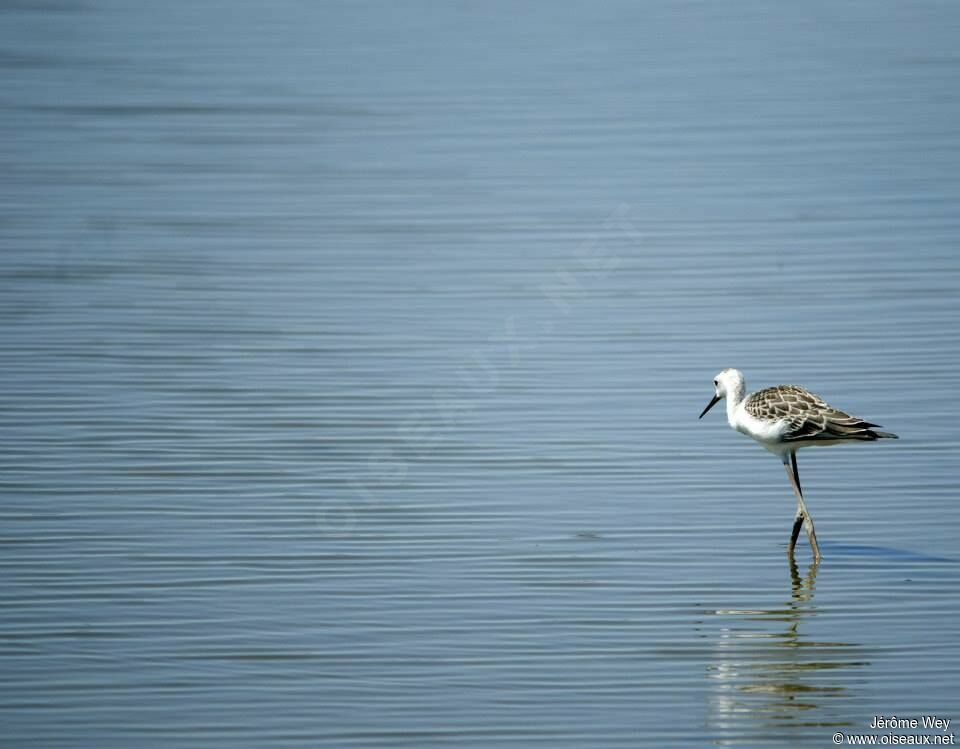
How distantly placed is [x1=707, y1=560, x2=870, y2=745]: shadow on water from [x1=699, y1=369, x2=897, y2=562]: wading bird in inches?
41.6

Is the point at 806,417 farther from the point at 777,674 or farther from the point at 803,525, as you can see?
the point at 777,674

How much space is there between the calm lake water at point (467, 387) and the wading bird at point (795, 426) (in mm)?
331

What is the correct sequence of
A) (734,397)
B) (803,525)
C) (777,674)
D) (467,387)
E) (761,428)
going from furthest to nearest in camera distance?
1. (467,387)
2. (734,397)
3. (761,428)
4. (803,525)
5. (777,674)

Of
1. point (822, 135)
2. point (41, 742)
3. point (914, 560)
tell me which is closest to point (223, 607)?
point (41, 742)

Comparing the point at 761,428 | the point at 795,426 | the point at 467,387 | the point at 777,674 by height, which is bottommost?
the point at 777,674

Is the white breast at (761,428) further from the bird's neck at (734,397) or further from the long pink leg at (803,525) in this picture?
the long pink leg at (803,525)

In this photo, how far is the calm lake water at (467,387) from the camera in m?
8.00

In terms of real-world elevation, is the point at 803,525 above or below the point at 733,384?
below

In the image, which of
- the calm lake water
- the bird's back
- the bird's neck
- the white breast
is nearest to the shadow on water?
the calm lake water

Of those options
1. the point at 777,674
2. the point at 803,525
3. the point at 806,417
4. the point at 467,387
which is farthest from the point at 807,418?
the point at 467,387

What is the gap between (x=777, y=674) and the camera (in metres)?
8.05

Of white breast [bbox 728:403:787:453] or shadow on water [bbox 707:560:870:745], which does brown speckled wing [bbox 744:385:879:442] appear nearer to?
white breast [bbox 728:403:787:453]

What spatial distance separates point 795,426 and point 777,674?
227cm

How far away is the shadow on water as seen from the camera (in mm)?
7500
